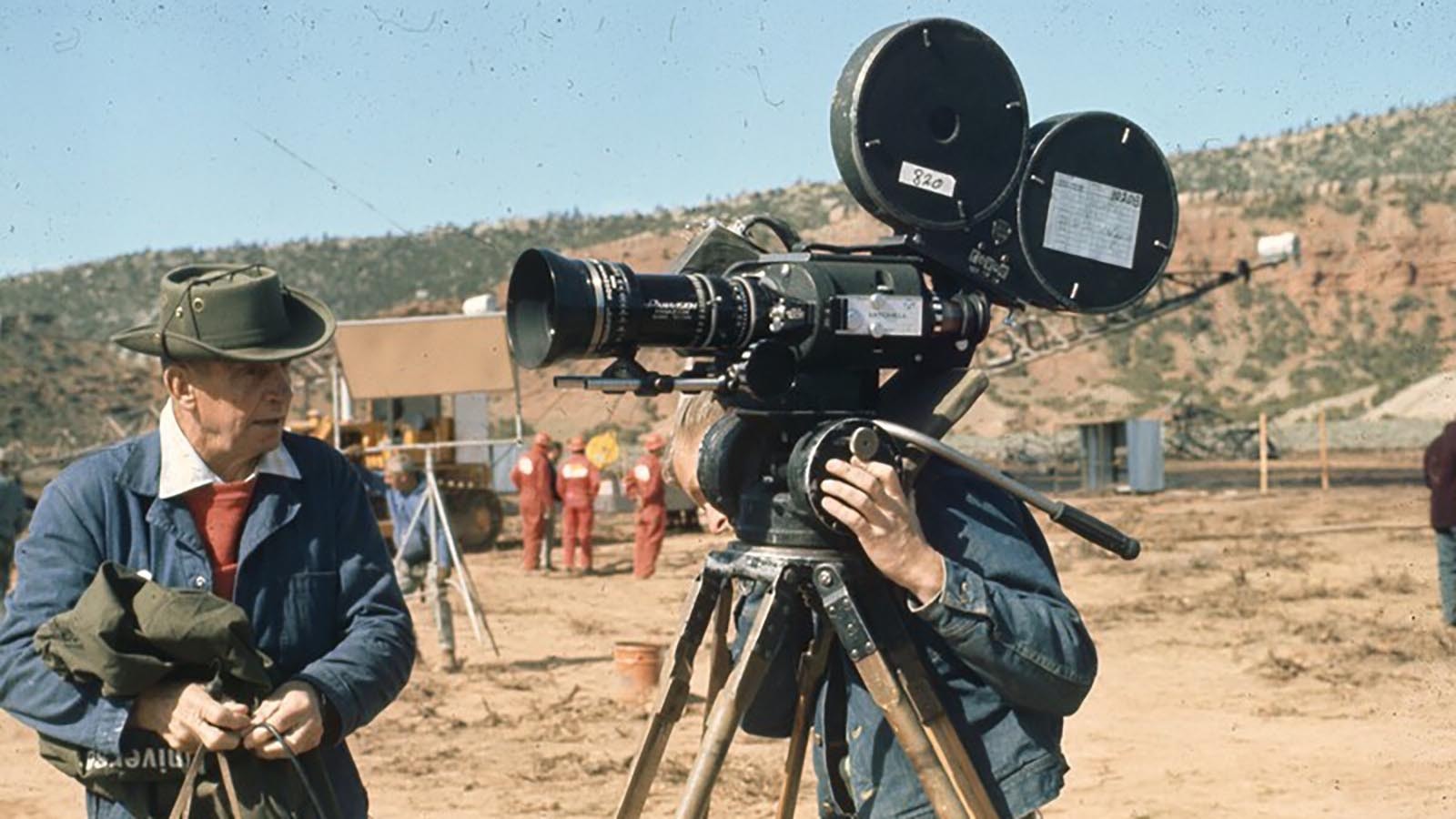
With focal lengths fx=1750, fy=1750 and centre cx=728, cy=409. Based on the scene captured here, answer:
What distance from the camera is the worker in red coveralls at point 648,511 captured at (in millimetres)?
17594

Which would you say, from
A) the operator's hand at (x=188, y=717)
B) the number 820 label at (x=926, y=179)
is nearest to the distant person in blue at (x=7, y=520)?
the operator's hand at (x=188, y=717)

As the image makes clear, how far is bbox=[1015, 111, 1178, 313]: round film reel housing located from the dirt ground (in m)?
4.44

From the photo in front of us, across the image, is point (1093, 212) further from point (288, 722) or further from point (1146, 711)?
point (1146, 711)

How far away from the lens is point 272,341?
312cm

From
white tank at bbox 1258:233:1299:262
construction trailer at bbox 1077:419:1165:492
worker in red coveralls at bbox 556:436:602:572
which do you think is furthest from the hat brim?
white tank at bbox 1258:233:1299:262

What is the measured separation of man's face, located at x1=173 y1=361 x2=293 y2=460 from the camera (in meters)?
3.11

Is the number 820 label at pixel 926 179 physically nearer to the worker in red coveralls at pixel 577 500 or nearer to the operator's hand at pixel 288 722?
the operator's hand at pixel 288 722

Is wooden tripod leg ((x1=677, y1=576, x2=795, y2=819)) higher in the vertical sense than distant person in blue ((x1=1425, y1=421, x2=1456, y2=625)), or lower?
higher

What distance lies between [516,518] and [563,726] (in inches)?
771

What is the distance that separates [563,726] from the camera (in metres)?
9.84

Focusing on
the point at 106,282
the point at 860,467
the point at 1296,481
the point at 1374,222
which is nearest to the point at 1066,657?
the point at 860,467

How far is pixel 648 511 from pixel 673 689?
14.9 meters

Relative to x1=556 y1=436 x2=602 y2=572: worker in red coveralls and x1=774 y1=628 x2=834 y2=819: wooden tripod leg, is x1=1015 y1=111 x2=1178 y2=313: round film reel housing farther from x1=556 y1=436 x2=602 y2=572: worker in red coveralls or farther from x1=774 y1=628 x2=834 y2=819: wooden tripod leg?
x1=556 y1=436 x2=602 y2=572: worker in red coveralls

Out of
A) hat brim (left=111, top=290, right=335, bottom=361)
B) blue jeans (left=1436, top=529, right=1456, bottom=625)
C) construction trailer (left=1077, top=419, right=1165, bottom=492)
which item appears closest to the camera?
hat brim (left=111, top=290, right=335, bottom=361)
